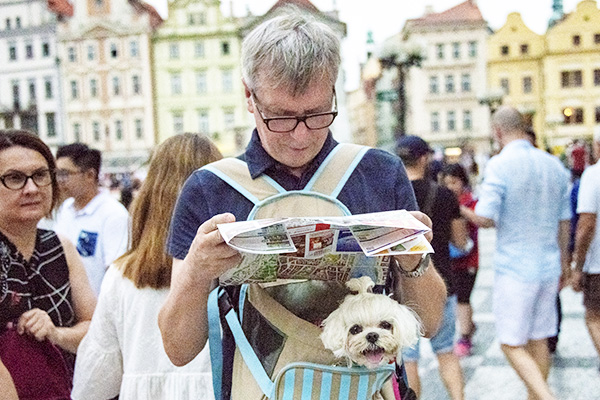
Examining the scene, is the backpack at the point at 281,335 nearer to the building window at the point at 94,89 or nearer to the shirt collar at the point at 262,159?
the shirt collar at the point at 262,159

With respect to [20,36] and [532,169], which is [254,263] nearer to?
[532,169]

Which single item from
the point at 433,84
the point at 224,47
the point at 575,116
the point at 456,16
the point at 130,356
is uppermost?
the point at 456,16

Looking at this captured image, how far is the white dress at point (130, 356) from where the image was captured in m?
2.30

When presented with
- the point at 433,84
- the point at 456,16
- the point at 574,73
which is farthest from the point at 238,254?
the point at 456,16

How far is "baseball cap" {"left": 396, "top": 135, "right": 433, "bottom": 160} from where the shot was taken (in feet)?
13.3

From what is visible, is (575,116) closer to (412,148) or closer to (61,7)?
(61,7)

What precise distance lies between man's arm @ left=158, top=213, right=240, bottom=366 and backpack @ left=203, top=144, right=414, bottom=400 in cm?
5

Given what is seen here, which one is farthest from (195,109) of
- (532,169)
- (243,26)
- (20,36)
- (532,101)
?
(532,169)

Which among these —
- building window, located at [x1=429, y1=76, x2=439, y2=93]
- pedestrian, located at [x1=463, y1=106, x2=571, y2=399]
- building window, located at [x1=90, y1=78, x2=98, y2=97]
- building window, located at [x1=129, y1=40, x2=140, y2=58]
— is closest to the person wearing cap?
pedestrian, located at [x1=463, y1=106, x2=571, y2=399]

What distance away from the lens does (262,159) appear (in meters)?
1.55

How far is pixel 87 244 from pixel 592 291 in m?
3.23

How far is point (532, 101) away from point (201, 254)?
44.4m

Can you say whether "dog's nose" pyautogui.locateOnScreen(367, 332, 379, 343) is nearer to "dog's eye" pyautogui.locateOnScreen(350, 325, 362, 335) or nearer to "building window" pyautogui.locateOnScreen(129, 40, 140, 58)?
"dog's eye" pyautogui.locateOnScreen(350, 325, 362, 335)

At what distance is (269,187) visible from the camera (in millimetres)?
1519
